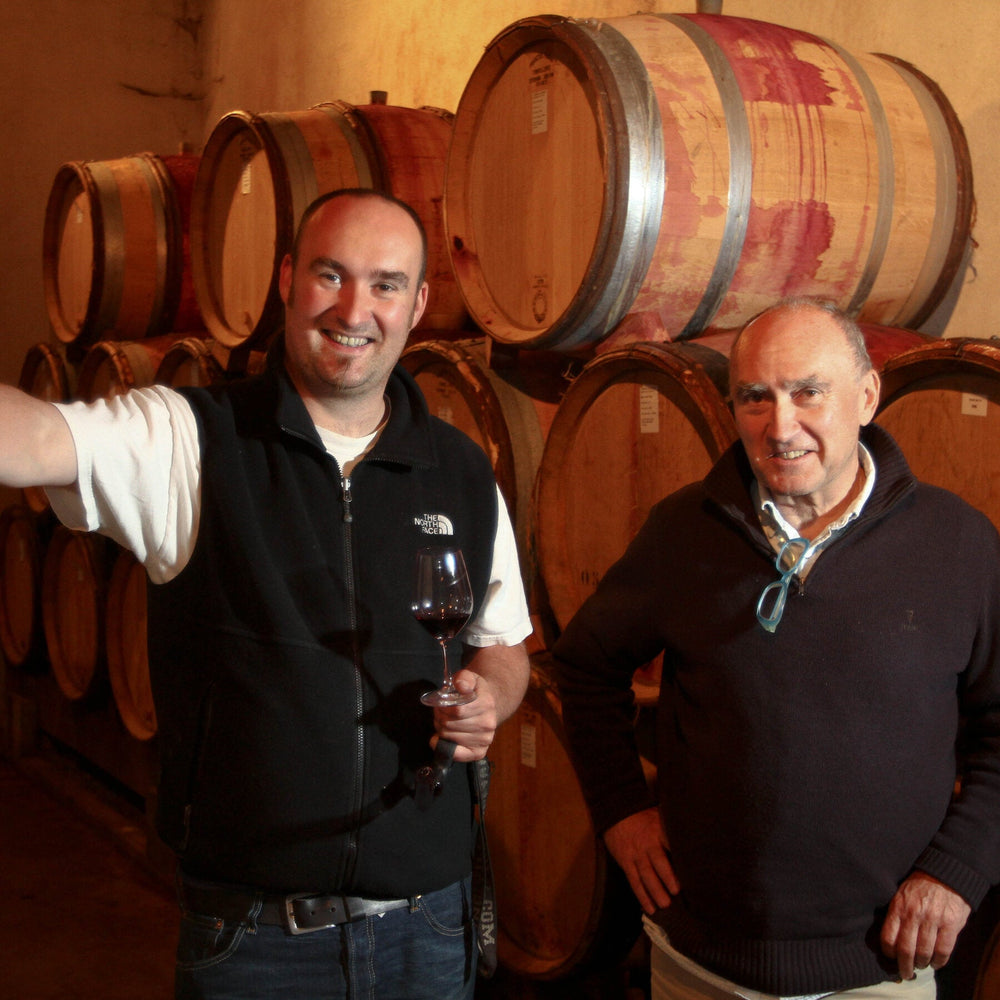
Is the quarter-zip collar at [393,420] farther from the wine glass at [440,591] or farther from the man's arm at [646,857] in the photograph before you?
the man's arm at [646,857]

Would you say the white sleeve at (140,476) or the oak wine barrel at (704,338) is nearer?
the white sleeve at (140,476)

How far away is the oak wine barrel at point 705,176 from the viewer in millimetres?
2373

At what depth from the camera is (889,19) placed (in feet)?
9.57

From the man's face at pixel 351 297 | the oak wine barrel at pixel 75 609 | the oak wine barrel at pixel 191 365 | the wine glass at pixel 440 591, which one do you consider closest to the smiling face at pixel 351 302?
the man's face at pixel 351 297

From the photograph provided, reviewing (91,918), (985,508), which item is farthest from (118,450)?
(91,918)

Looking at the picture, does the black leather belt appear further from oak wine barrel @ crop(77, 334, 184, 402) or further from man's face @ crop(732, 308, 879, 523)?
oak wine barrel @ crop(77, 334, 184, 402)

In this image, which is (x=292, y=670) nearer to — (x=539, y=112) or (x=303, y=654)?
(x=303, y=654)

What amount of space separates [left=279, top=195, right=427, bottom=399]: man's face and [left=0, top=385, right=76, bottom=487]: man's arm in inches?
16.2

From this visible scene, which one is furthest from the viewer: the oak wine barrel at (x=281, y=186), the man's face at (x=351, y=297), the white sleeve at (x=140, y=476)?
the oak wine barrel at (x=281, y=186)

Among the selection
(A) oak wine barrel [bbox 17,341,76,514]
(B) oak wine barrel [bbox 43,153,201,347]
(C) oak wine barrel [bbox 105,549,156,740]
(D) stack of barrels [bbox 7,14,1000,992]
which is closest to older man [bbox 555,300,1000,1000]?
(D) stack of barrels [bbox 7,14,1000,992]

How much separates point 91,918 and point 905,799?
3543 millimetres

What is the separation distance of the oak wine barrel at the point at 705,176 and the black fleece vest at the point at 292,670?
0.98 metres

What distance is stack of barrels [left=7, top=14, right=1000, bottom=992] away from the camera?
92.2 inches

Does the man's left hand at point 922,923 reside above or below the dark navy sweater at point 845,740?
below
